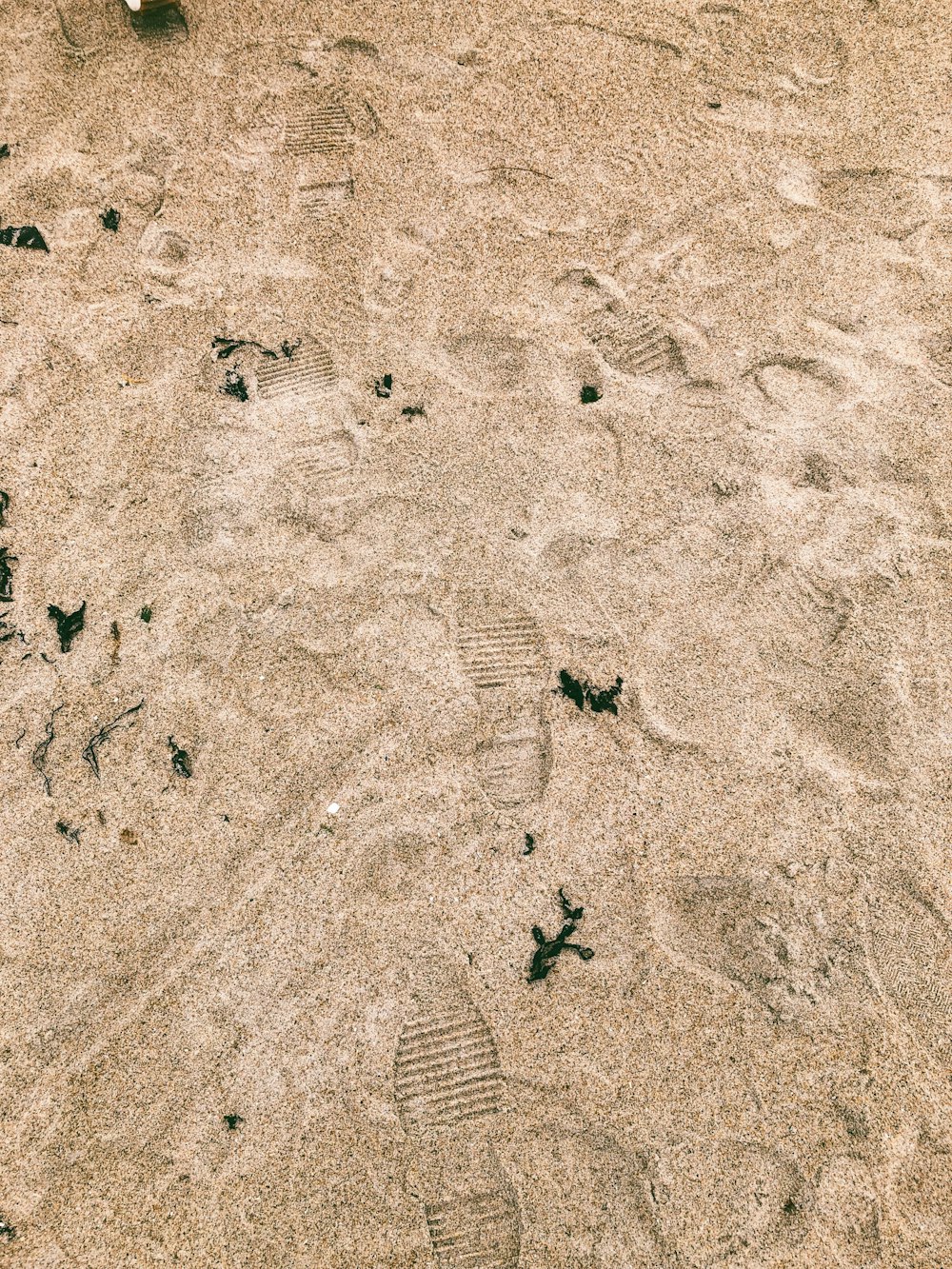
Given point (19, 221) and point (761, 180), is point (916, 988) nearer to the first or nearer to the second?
point (761, 180)

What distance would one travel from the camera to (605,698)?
81.3 inches

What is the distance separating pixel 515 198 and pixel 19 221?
5.42 ft

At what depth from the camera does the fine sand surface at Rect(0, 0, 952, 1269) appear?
5.61 feet

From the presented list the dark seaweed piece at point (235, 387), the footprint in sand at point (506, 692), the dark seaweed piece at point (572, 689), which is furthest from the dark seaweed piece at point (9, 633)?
the dark seaweed piece at point (572, 689)

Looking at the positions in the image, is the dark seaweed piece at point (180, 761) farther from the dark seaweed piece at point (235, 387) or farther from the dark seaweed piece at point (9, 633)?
the dark seaweed piece at point (235, 387)

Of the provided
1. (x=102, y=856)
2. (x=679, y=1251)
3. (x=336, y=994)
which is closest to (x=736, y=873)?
(x=679, y=1251)

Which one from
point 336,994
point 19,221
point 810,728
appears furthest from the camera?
point 19,221

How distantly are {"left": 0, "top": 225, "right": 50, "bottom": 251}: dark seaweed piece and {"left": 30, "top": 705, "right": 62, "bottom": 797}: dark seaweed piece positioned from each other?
1628 millimetres

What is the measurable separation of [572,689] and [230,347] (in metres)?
1.50

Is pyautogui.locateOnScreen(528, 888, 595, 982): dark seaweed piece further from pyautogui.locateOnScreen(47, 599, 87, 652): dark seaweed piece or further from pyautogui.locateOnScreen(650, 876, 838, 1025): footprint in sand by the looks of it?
pyautogui.locateOnScreen(47, 599, 87, 652): dark seaweed piece

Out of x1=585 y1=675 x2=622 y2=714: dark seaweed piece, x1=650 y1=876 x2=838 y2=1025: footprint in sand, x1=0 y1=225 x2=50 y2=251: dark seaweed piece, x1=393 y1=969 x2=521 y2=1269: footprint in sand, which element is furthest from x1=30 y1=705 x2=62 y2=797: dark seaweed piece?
x1=0 y1=225 x2=50 y2=251: dark seaweed piece

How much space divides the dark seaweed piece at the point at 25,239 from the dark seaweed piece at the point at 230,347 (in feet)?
2.33

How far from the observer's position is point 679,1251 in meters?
1.64

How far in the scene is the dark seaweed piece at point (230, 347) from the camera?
248 cm
